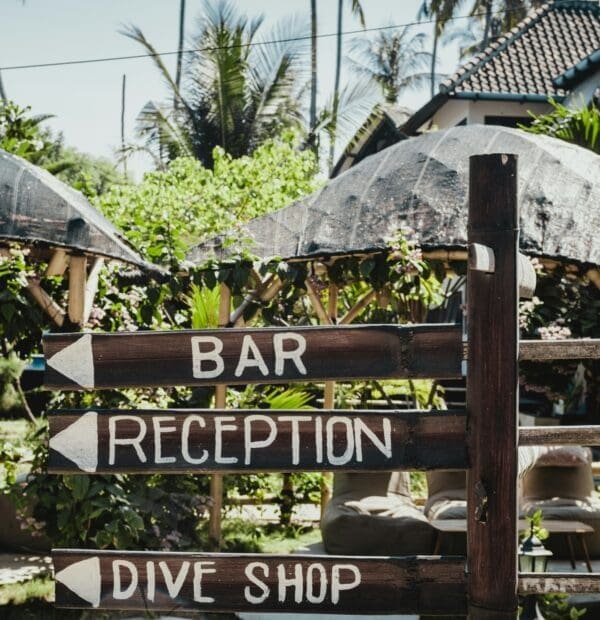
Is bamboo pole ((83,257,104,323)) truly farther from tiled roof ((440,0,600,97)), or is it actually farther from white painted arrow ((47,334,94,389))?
tiled roof ((440,0,600,97))

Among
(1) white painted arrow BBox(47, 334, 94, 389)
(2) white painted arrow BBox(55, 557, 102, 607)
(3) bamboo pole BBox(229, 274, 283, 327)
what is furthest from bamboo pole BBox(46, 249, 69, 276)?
(2) white painted arrow BBox(55, 557, 102, 607)

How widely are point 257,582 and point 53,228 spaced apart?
12.6ft

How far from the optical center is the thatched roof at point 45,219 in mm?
6367

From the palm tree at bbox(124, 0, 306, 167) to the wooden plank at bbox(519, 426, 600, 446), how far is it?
20619 millimetres

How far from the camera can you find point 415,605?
10.1 ft

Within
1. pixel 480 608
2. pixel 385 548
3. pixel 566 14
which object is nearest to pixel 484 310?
pixel 480 608

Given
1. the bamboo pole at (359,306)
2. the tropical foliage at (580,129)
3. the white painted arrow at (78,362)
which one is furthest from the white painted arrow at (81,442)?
the tropical foliage at (580,129)

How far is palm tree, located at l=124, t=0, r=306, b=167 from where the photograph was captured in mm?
23344

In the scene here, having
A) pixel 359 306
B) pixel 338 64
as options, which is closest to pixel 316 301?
pixel 359 306

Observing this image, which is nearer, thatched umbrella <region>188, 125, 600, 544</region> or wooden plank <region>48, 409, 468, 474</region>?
wooden plank <region>48, 409, 468, 474</region>

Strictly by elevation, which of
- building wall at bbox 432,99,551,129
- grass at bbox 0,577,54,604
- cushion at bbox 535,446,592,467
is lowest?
grass at bbox 0,577,54,604

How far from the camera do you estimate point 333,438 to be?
10.0 ft

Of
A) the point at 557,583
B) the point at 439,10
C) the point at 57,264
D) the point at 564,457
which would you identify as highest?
the point at 439,10

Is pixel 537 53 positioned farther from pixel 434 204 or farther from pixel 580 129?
pixel 434 204
